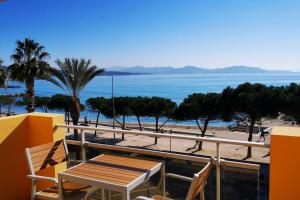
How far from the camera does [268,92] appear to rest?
21.2 m

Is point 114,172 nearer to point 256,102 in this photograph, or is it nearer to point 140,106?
point 256,102

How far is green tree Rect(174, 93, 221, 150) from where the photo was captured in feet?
81.6

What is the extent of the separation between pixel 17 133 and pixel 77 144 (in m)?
0.80

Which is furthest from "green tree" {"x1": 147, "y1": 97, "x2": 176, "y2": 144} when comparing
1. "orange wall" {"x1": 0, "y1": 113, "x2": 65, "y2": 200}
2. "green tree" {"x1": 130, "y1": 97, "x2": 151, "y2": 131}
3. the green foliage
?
"orange wall" {"x1": 0, "y1": 113, "x2": 65, "y2": 200}

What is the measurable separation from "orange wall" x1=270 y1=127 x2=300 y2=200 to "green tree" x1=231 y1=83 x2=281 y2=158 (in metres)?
19.1

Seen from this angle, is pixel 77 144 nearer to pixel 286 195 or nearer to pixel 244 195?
pixel 244 195

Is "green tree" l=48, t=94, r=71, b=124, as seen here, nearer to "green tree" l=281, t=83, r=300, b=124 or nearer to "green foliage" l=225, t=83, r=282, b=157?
"green foliage" l=225, t=83, r=282, b=157

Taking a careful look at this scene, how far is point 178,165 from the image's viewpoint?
288 cm

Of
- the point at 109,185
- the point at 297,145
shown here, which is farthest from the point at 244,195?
the point at 109,185

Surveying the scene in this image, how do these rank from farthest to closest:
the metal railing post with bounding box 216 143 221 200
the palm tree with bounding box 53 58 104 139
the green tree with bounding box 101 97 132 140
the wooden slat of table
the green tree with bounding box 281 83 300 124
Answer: the green tree with bounding box 101 97 132 140 < the green tree with bounding box 281 83 300 124 < the palm tree with bounding box 53 58 104 139 < the metal railing post with bounding box 216 143 221 200 < the wooden slat of table

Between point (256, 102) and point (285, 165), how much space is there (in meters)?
20.4

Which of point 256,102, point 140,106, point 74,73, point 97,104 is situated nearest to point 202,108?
point 256,102

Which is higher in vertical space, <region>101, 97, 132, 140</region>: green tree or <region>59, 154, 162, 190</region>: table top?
<region>59, 154, 162, 190</region>: table top

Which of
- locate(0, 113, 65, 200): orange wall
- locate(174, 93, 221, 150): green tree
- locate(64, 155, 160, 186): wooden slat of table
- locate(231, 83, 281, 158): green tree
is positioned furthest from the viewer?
locate(174, 93, 221, 150): green tree
